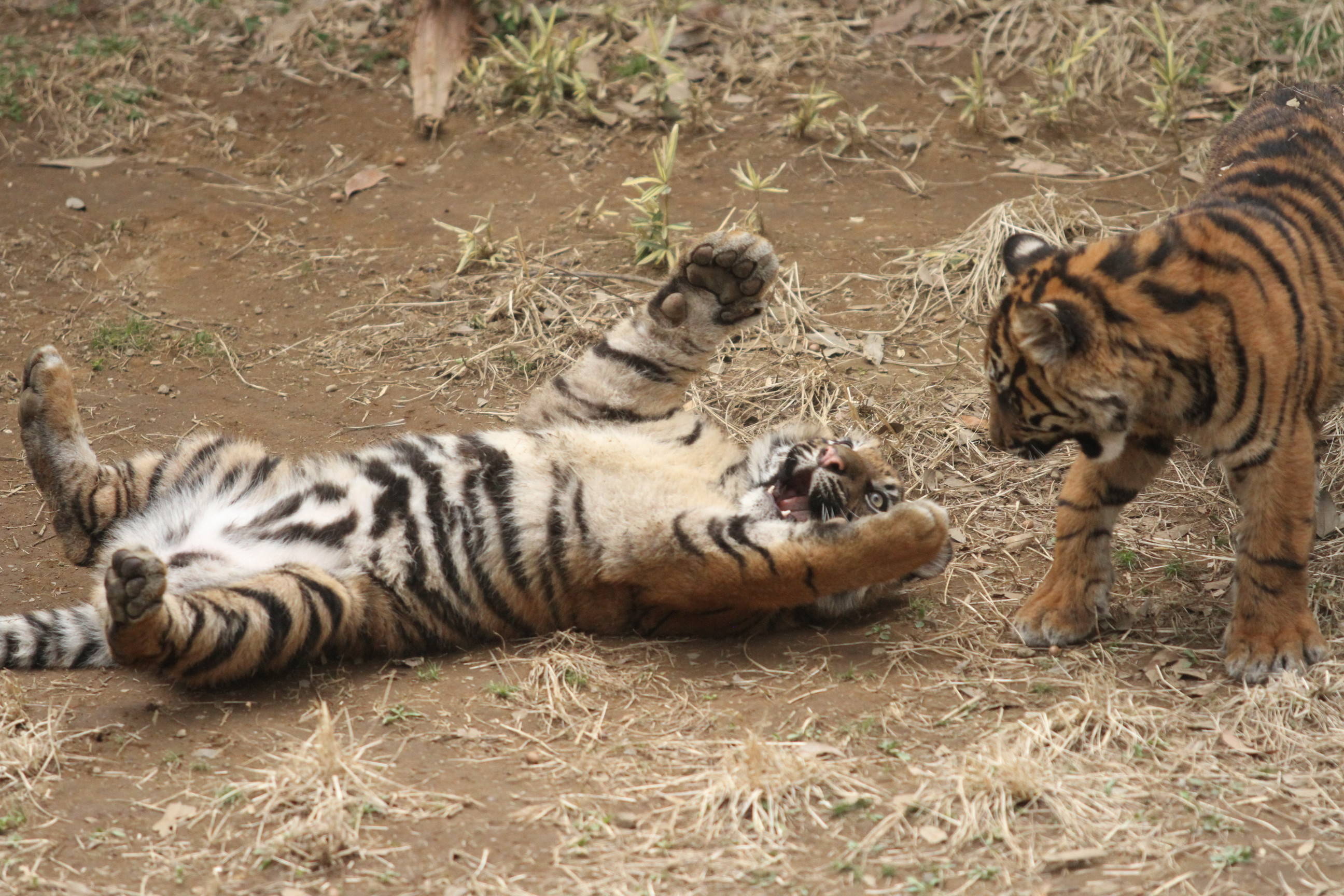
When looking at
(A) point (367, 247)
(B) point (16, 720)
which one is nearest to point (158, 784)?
(B) point (16, 720)

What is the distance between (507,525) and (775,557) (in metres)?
0.80

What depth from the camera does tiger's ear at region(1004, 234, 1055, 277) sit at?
11.5 feet

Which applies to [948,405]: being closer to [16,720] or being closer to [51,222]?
[16,720]

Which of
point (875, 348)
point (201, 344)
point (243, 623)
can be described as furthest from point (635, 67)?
point (243, 623)

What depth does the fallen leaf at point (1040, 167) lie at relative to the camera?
245 inches

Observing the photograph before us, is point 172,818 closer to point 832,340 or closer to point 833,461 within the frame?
point 833,461

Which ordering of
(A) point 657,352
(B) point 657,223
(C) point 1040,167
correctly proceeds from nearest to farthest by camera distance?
(A) point 657,352 < (B) point 657,223 < (C) point 1040,167

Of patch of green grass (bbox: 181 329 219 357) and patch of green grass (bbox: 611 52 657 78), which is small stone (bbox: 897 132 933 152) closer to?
patch of green grass (bbox: 611 52 657 78)

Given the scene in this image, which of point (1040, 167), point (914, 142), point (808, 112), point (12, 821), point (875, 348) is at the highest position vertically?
point (808, 112)

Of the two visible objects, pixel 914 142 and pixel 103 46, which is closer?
pixel 914 142

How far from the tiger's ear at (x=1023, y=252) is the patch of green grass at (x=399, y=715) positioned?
6.42 feet

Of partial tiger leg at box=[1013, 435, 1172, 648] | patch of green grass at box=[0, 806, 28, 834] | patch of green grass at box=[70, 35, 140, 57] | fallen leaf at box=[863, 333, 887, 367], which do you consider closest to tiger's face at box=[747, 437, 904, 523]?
partial tiger leg at box=[1013, 435, 1172, 648]

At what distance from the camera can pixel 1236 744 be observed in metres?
3.09

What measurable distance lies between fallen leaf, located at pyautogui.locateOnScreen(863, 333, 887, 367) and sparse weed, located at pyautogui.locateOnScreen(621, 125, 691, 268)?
940mm
